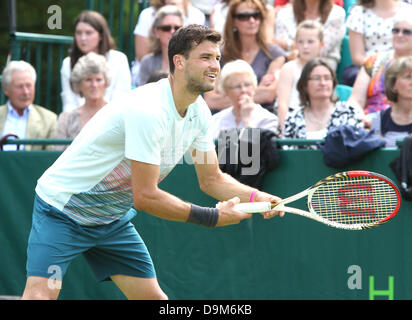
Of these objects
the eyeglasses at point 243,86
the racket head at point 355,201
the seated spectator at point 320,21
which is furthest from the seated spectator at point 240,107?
the racket head at point 355,201

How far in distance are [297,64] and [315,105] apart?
0.74 meters

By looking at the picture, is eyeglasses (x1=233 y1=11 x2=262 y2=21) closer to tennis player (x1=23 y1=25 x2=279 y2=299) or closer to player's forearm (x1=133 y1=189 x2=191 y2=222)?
tennis player (x1=23 y1=25 x2=279 y2=299)

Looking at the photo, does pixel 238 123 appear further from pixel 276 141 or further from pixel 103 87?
pixel 103 87

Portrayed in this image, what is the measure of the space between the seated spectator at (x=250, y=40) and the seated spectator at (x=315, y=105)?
82 cm

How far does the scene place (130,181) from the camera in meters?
4.52

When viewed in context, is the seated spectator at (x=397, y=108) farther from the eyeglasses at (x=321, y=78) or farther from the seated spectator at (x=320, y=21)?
the seated spectator at (x=320, y=21)

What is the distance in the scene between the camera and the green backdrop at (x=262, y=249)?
5.98m

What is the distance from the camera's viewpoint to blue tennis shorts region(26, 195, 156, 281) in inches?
175

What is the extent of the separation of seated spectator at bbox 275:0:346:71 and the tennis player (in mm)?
3220

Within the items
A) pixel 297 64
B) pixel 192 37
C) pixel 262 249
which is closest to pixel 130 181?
pixel 192 37

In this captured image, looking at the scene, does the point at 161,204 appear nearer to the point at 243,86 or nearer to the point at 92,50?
Result: the point at 243,86

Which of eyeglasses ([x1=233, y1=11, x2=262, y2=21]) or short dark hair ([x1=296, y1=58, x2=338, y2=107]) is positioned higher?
eyeglasses ([x1=233, y1=11, x2=262, y2=21])
